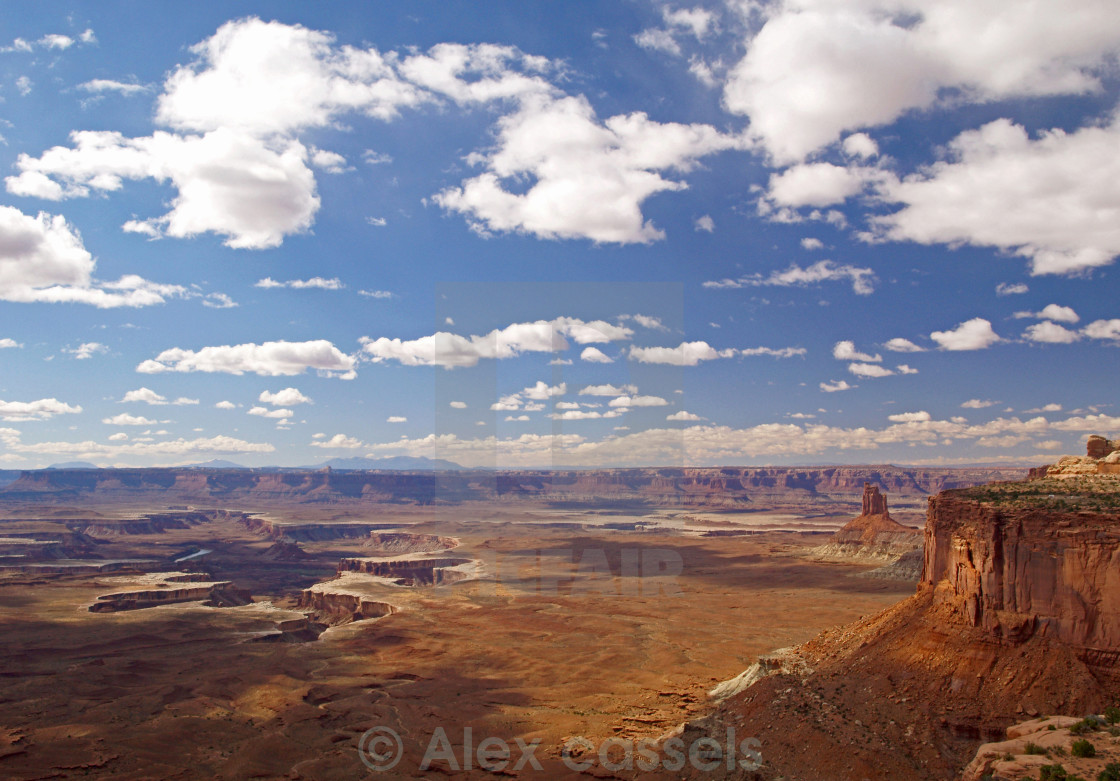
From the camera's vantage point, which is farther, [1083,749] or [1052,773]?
[1083,749]

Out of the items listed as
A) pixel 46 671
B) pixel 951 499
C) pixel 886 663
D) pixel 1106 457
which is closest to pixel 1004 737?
pixel 886 663

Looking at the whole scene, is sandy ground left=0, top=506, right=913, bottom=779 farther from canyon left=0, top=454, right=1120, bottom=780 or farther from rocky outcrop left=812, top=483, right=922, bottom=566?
rocky outcrop left=812, top=483, right=922, bottom=566

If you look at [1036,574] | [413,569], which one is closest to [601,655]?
[1036,574]

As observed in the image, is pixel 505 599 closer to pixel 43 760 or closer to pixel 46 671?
→ pixel 46 671

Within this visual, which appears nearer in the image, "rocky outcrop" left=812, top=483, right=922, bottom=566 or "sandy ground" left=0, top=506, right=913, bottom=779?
"sandy ground" left=0, top=506, right=913, bottom=779
